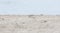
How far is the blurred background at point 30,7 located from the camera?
146 centimetres

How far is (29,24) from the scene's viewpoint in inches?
53.3

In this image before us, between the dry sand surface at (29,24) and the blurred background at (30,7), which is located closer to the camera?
the dry sand surface at (29,24)

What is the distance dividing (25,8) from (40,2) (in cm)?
19

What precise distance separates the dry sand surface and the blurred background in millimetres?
65

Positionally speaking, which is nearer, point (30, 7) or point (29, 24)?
point (29, 24)

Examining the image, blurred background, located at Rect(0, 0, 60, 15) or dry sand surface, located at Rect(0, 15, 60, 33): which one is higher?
blurred background, located at Rect(0, 0, 60, 15)

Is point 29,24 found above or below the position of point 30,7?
below

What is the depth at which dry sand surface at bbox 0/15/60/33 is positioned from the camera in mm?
1303

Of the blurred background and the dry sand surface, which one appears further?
the blurred background

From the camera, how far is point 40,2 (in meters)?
1.48

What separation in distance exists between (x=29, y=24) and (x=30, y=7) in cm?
23

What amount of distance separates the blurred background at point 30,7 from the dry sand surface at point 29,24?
2.5 inches

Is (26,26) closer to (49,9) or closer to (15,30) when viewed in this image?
(15,30)

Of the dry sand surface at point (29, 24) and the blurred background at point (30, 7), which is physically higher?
the blurred background at point (30, 7)
